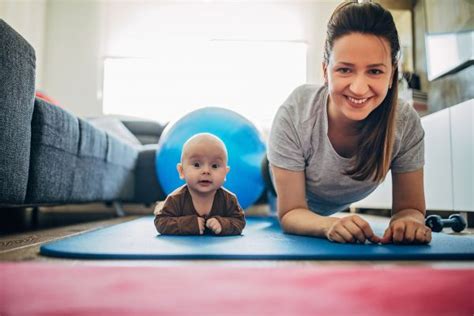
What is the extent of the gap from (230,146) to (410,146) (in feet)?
2.76

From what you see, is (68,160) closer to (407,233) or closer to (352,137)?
(352,137)

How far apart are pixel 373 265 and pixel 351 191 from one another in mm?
497

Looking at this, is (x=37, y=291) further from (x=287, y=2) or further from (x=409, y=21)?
(x=287, y=2)

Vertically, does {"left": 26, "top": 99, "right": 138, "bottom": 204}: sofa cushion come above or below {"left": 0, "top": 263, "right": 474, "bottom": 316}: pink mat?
above

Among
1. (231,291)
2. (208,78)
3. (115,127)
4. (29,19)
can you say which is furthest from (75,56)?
(231,291)

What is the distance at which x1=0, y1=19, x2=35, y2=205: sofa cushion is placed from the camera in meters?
1.13

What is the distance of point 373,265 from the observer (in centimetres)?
80

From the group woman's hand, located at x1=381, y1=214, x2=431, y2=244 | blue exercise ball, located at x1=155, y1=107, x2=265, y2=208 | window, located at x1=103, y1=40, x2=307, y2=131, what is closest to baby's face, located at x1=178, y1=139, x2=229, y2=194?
woman's hand, located at x1=381, y1=214, x2=431, y2=244

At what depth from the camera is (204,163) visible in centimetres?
115

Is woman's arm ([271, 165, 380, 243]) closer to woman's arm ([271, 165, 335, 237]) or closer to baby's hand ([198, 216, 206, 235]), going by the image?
woman's arm ([271, 165, 335, 237])

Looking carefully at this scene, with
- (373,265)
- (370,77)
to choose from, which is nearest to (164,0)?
(370,77)

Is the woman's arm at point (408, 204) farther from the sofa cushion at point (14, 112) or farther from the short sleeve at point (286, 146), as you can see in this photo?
the sofa cushion at point (14, 112)

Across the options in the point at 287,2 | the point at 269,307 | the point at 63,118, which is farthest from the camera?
the point at 287,2

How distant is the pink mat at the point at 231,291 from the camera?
0.51 m
